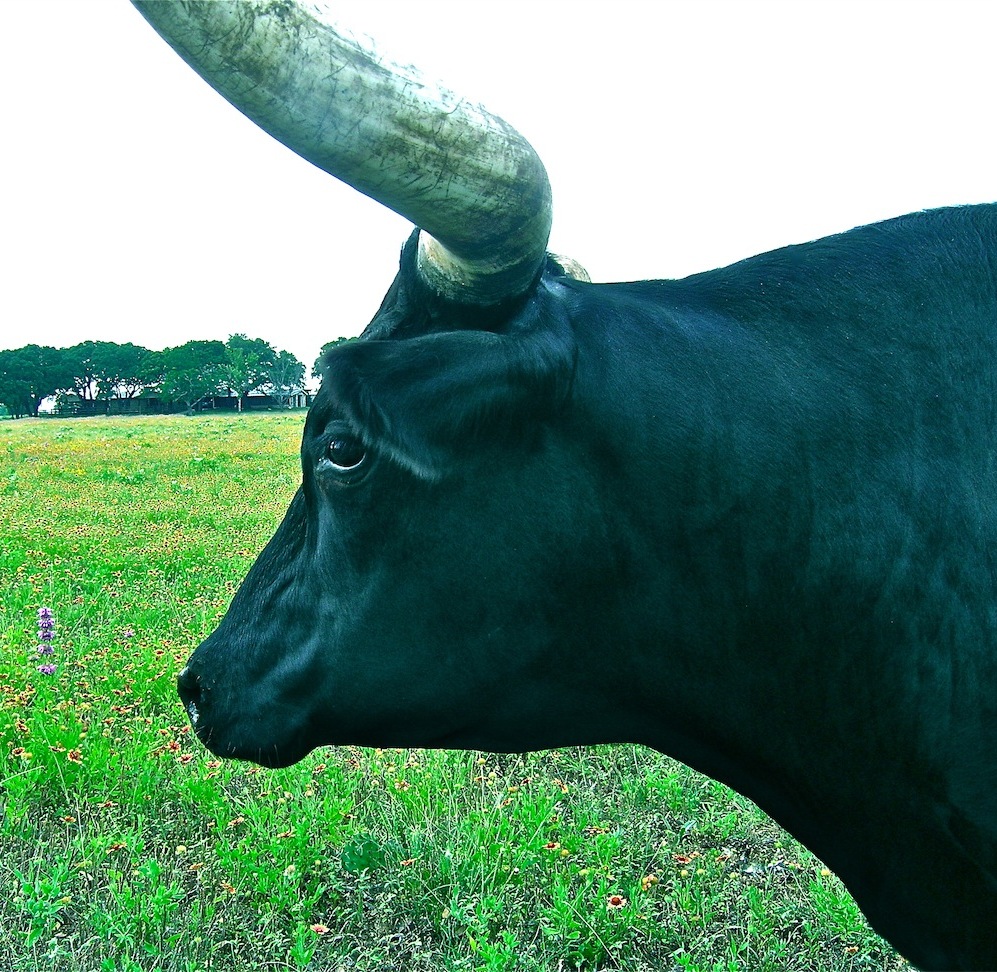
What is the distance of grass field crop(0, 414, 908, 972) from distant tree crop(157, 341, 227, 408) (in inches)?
3796

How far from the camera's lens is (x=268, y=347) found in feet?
362

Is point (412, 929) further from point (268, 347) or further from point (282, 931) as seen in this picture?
point (268, 347)

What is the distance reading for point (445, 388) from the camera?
1.80 meters

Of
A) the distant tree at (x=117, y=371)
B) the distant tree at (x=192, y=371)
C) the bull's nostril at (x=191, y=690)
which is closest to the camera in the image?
the bull's nostril at (x=191, y=690)

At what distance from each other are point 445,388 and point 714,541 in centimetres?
58

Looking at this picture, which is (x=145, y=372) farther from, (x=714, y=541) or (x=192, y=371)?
(x=714, y=541)

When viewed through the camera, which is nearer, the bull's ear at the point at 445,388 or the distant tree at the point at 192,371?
the bull's ear at the point at 445,388

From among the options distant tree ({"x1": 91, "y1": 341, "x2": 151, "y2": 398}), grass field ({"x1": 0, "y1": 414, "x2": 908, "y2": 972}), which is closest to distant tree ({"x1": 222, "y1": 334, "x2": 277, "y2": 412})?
distant tree ({"x1": 91, "y1": 341, "x2": 151, "y2": 398})

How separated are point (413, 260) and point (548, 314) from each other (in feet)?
1.00

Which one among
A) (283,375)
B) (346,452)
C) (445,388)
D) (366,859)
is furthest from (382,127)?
(283,375)

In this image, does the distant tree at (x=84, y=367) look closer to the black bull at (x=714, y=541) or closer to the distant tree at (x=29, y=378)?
the distant tree at (x=29, y=378)

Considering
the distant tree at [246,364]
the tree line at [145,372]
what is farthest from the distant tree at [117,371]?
the distant tree at [246,364]

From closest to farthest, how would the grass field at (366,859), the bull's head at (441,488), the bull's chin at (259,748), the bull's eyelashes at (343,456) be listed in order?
the bull's head at (441,488) → the bull's eyelashes at (343,456) → the bull's chin at (259,748) → the grass field at (366,859)

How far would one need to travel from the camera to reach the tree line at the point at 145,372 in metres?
102
